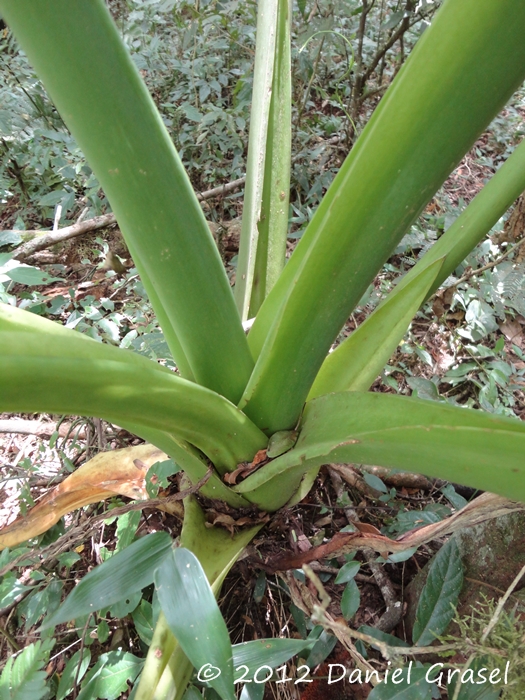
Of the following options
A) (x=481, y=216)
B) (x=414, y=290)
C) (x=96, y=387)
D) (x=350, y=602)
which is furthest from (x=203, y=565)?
(x=481, y=216)

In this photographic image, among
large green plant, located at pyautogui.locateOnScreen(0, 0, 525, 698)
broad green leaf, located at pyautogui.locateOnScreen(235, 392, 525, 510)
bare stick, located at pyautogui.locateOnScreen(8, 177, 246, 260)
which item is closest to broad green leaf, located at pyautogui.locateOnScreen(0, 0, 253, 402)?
large green plant, located at pyautogui.locateOnScreen(0, 0, 525, 698)

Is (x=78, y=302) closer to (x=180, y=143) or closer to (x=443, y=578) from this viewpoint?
(x=180, y=143)

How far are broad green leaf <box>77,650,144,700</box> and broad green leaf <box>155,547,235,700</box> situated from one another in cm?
17

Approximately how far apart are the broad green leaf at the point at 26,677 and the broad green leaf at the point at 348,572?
1.22ft

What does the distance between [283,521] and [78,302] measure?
0.83 metres

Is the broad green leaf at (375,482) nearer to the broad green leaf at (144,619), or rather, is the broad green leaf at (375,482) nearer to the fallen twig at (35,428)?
the broad green leaf at (144,619)

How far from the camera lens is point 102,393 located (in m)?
0.36

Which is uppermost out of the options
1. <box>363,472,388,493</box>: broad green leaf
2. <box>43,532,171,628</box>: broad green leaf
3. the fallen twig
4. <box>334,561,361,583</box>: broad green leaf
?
<box>43,532,171,628</box>: broad green leaf

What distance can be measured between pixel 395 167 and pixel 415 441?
220 millimetres

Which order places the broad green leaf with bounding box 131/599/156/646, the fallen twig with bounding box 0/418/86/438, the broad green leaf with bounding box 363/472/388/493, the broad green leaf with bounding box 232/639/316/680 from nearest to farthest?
the broad green leaf with bounding box 232/639/316/680 < the broad green leaf with bounding box 131/599/156/646 < the broad green leaf with bounding box 363/472/388/493 < the fallen twig with bounding box 0/418/86/438

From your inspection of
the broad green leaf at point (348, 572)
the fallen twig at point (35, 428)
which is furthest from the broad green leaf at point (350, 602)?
the fallen twig at point (35, 428)

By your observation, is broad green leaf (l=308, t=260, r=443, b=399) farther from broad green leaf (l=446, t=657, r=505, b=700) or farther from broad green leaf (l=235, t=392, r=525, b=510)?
broad green leaf (l=446, t=657, r=505, b=700)

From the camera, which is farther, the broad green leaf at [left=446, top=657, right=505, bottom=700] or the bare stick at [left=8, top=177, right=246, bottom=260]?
the bare stick at [left=8, top=177, right=246, bottom=260]

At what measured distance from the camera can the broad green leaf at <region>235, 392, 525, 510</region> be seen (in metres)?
0.35
